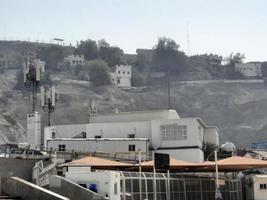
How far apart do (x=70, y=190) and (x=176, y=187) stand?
701 centimetres

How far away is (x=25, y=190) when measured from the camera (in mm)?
21078

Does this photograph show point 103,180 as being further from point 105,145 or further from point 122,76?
point 122,76

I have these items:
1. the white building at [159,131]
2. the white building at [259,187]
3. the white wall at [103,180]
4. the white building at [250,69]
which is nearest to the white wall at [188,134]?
the white building at [159,131]

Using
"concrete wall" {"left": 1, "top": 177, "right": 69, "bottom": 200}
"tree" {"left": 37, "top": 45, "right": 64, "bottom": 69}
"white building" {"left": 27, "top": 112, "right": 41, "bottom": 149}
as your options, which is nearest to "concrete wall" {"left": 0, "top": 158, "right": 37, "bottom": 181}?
"concrete wall" {"left": 1, "top": 177, "right": 69, "bottom": 200}

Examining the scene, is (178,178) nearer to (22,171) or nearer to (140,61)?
(22,171)

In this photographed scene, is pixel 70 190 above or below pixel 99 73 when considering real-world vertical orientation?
below

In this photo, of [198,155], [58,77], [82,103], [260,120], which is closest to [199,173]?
[198,155]

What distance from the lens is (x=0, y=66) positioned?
184 meters

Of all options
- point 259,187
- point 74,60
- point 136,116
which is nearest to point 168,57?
point 74,60

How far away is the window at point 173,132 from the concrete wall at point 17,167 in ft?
59.4

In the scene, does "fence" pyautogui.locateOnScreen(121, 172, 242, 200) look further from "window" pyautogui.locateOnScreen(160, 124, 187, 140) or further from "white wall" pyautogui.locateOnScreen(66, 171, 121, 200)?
"window" pyautogui.locateOnScreen(160, 124, 187, 140)

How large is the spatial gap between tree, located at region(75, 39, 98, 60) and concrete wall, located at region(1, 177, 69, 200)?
168308 mm

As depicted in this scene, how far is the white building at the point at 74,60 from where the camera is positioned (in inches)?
7288

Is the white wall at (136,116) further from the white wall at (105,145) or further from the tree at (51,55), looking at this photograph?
the tree at (51,55)
